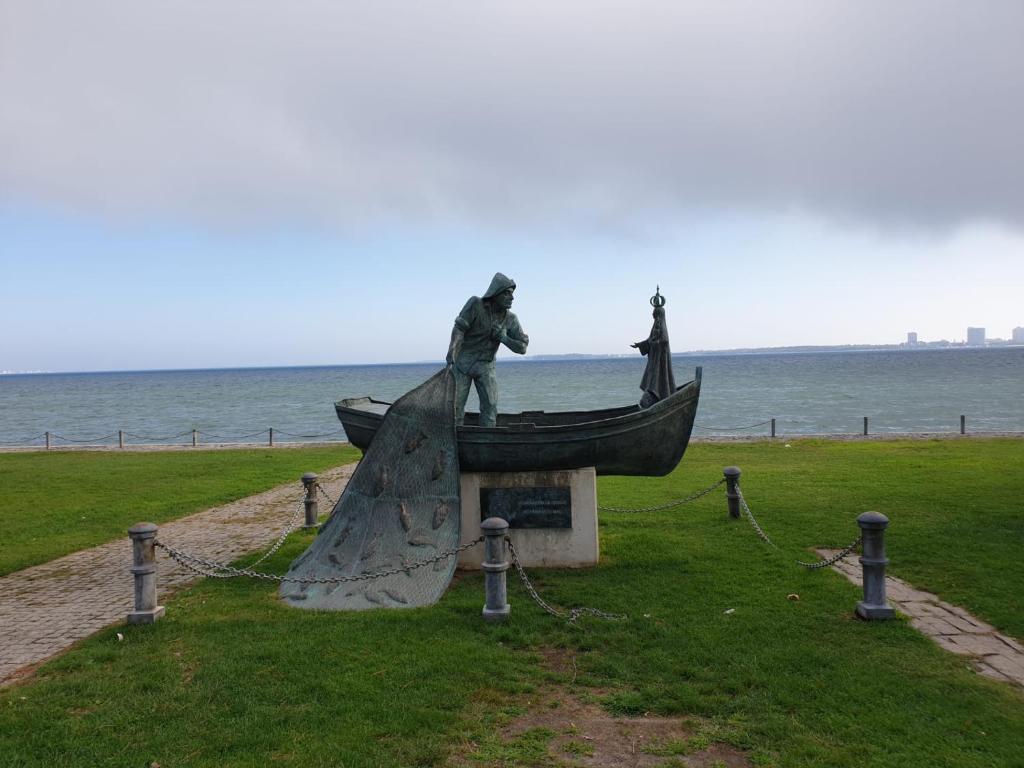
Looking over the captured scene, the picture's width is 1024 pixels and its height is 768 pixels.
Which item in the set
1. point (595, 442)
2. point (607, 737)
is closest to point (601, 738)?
point (607, 737)

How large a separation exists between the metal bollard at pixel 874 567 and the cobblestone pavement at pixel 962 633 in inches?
12.2

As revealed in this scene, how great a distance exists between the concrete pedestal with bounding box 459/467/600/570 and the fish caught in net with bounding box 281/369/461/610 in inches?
17.2

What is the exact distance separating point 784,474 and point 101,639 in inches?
506

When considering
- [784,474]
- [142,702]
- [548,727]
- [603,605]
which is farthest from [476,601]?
[784,474]

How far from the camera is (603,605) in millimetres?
6664

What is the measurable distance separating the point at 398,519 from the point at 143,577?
246 cm

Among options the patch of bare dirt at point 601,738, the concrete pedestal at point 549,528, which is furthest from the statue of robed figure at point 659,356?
the patch of bare dirt at point 601,738

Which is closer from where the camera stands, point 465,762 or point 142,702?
point 465,762

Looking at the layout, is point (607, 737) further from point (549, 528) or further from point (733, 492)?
point (733, 492)

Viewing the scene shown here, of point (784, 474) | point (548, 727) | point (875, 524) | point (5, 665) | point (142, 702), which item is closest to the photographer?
point (548, 727)

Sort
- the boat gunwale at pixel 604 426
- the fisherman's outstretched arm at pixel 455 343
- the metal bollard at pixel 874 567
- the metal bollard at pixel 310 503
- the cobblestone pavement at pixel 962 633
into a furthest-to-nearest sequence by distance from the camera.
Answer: the metal bollard at pixel 310 503
the fisherman's outstretched arm at pixel 455 343
the boat gunwale at pixel 604 426
the metal bollard at pixel 874 567
the cobblestone pavement at pixel 962 633

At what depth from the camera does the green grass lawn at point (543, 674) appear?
415 centimetres

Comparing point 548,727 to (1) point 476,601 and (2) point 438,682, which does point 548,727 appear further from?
(1) point 476,601

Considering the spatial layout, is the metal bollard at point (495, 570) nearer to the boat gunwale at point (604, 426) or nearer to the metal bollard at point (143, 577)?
the boat gunwale at point (604, 426)
